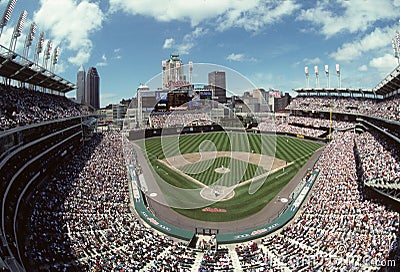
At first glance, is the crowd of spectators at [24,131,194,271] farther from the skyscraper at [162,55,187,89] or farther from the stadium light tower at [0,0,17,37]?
the stadium light tower at [0,0,17,37]

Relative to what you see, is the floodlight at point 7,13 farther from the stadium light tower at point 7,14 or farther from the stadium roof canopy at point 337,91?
the stadium roof canopy at point 337,91

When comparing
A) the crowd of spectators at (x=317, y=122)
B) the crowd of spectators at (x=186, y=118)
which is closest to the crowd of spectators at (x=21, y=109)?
the crowd of spectators at (x=186, y=118)

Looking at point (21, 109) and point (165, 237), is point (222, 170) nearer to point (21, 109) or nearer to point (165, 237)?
point (165, 237)

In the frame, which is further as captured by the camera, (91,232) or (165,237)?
(165,237)

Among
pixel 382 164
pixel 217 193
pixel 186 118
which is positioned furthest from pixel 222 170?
pixel 186 118

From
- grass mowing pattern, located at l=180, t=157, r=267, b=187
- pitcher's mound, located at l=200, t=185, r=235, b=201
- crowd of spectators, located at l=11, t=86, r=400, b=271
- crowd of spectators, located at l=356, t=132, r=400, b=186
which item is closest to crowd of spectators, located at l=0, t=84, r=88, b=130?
crowd of spectators, located at l=11, t=86, r=400, b=271

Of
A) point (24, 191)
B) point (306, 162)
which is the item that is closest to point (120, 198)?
point (24, 191)
